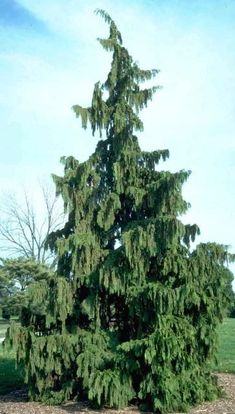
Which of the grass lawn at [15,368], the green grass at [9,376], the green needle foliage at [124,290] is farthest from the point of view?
the grass lawn at [15,368]

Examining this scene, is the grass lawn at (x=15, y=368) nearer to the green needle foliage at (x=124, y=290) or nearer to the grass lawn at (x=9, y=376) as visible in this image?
the grass lawn at (x=9, y=376)

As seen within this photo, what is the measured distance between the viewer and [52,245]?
10.4 m

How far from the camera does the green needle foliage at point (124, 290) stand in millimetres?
8656

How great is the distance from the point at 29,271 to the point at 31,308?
2482 centimetres

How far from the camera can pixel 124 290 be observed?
9.20 meters

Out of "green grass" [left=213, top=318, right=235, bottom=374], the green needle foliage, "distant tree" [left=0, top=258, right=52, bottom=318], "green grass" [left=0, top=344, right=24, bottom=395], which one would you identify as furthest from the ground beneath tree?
"distant tree" [left=0, top=258, right=52, bottom=318]

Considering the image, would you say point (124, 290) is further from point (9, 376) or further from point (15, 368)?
point (9, 376)

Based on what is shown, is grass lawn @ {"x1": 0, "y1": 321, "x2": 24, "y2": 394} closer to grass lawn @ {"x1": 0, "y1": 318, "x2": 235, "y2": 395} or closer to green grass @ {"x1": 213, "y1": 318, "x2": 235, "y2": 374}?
grass lawn @ {"x1": 0, "y1": 318, "x2": 235, "y2": 395}

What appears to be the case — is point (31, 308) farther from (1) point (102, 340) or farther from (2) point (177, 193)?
(2) point (177, 193)

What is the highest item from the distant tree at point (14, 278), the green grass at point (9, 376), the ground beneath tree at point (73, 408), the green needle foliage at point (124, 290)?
the distant tree at point (14, 278)

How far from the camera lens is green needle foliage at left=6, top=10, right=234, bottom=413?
28.4 ft

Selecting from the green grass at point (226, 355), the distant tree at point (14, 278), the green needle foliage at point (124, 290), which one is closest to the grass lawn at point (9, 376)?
the green needle foliage at point (124, 290)

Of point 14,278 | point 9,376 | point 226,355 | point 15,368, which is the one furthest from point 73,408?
point 14,278

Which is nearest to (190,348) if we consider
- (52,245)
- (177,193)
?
(177,193)
